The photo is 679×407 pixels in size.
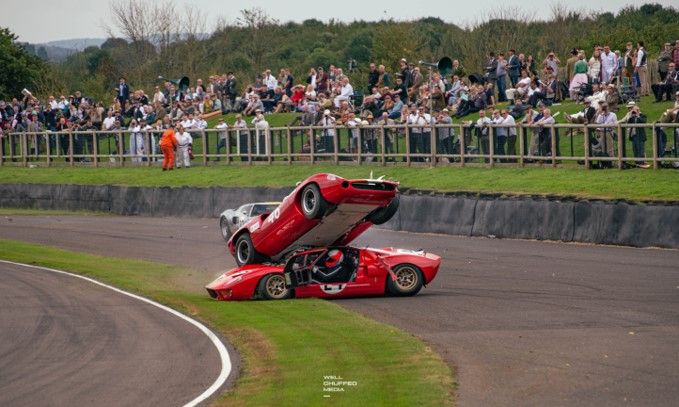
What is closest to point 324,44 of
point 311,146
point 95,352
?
point 311,146

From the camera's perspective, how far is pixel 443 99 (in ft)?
142

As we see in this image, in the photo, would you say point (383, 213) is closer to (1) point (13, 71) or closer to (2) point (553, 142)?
(2) point (553, 142)

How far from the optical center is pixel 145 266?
2981cm

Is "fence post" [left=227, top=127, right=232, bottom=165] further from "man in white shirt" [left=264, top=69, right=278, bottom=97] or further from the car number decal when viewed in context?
the car number decal

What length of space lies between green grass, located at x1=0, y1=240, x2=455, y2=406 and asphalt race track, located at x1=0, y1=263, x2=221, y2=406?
0.57 m

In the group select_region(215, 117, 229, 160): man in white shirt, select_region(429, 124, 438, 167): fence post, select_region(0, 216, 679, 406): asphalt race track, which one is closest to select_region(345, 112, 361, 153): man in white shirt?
select_region(429, 124, 438, 167): fence post

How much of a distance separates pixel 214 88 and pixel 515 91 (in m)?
19.9

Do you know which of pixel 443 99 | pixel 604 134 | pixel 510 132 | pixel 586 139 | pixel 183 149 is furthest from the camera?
pixel 183 149

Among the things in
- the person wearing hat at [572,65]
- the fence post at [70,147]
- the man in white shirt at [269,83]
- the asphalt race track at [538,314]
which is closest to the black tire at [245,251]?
the asphalt race track at [538,314]

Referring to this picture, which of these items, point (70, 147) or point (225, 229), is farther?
point (70, 147)

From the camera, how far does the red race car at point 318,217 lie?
68.9 feet

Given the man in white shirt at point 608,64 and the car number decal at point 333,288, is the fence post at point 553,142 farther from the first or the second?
the car number decal at point 333,288

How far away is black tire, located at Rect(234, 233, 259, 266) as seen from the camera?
76.6 feet

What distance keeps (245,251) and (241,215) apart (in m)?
9.66
